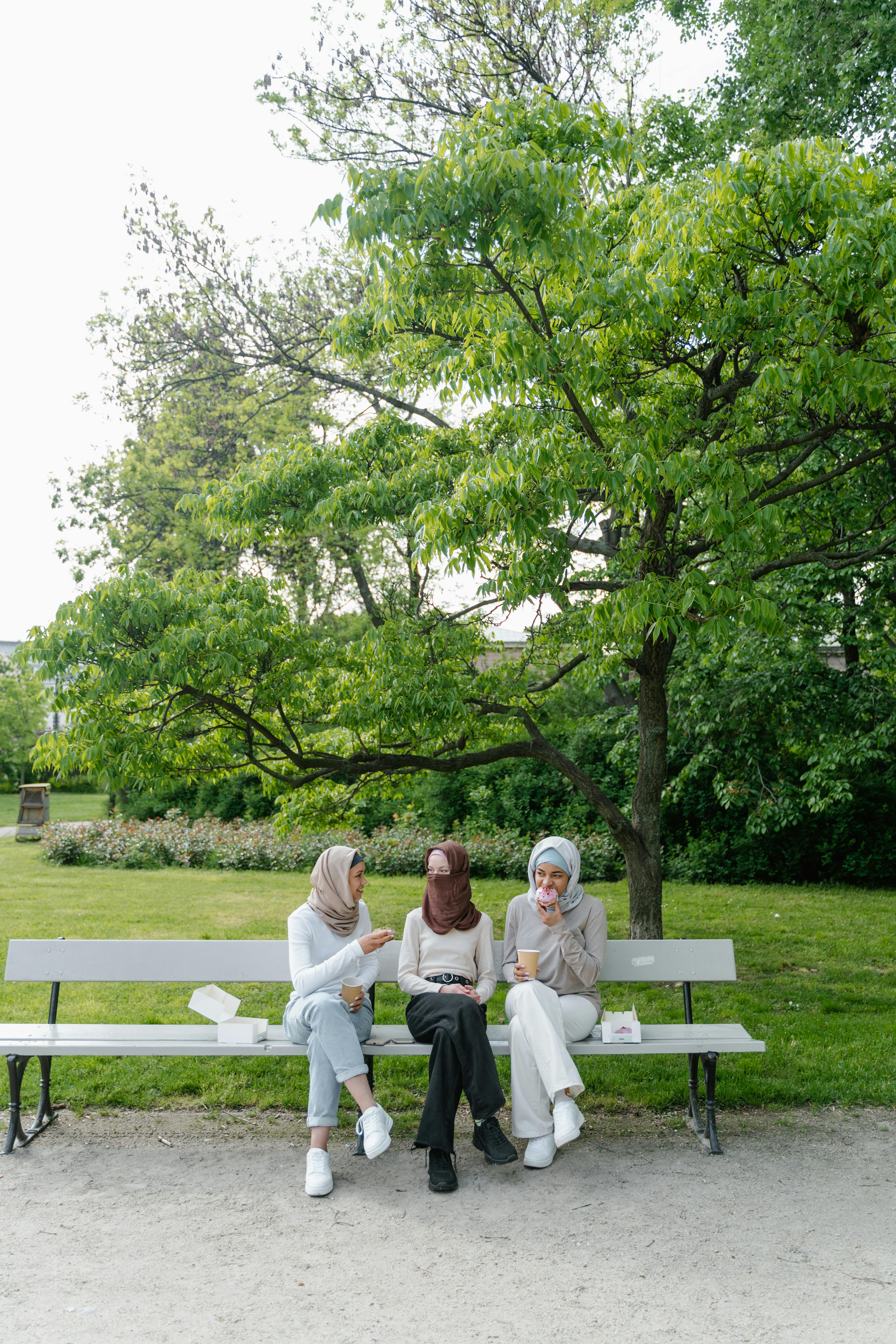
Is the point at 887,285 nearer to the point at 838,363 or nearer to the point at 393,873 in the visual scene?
the point at 838,363

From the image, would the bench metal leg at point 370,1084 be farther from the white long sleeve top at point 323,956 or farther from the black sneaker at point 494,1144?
the black sneaker at point 494,1144

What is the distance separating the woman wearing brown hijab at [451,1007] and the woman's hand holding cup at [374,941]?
176 millimetres

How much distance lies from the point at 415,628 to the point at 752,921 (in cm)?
559

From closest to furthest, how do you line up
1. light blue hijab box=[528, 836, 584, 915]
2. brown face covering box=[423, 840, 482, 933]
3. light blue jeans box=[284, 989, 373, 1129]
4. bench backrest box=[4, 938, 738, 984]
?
light blue jeans box=[284, 989, 373, 1129]
brown face covering box=[423, 840, 482, 933]
light blue hijab box=[528, 836, 584, 915]
bench backrest box=[4, 938, 738, 984]

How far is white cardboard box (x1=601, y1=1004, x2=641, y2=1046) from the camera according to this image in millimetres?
4637

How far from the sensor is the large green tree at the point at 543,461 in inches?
190

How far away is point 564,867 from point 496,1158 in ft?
4.31

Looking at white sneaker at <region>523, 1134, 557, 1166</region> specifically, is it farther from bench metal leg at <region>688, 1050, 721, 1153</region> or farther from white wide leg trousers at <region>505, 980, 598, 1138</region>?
bench metal leg at <region>688, 1050, 721, 1153</region>

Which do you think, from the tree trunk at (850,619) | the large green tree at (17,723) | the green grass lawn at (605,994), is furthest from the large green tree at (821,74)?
the large green tree at (17,723)

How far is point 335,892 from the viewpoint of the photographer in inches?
184

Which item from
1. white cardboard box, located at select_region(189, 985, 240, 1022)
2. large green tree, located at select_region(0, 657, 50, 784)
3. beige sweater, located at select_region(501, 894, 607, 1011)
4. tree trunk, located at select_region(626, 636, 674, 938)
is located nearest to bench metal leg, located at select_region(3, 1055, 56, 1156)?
white cardboard box, located at select_region(189, 985, 240, 1022)

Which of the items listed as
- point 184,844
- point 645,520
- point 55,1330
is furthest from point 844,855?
point 55,1330

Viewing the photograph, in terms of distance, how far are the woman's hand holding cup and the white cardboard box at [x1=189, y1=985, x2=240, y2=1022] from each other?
2.04 feet

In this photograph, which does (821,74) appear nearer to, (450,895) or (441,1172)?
(450,895)
